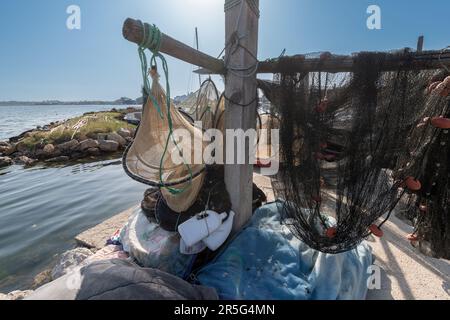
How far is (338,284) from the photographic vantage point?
198 centimetres

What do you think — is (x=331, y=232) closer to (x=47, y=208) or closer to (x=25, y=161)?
(x=47, y=208)

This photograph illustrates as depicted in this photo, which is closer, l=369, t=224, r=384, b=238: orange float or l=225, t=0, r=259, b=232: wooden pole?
l=369, t=224, r=384, b=238: orange float

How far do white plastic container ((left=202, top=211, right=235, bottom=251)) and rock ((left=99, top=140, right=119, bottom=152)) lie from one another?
1352 centimetres

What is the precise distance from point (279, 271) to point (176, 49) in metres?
2.11

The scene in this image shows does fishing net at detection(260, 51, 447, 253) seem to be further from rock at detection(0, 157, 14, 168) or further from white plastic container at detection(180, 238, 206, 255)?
rock at detection(0, 157, 14, 168)

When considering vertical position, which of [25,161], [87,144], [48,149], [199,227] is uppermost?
[199,227]

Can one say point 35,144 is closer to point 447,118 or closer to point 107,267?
point 107,267

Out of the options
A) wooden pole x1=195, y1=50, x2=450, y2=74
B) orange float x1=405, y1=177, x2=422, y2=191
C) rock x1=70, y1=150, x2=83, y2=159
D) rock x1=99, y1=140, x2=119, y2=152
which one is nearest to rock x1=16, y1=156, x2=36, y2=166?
rock x1=70, y1=150, x2=83, y2=159

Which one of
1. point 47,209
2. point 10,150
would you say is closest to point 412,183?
point 47,209

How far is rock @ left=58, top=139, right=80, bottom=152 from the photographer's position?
13006mm

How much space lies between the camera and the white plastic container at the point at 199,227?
2039mm

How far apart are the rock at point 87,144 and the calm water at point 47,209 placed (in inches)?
125

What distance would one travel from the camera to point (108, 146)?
44.7 ft
